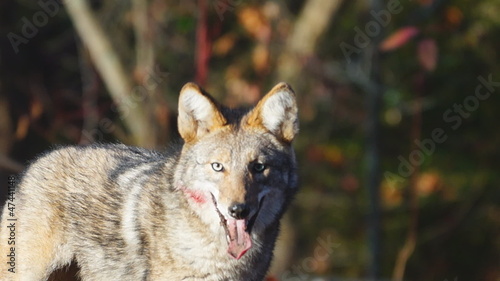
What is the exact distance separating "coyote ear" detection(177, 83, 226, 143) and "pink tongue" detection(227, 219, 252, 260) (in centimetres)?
60

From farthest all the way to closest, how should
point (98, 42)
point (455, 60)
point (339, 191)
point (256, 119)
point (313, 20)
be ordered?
point (339, 191)
point (455, 60)
point (313, 20)
point (98, 42)
point (256, 119)

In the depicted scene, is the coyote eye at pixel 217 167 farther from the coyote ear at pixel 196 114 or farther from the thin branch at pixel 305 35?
the thin branch at pixel 305 35

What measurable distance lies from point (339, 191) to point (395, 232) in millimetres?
1493

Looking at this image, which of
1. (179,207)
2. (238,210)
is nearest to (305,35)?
(179,207)

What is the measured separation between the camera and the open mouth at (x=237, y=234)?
503cm

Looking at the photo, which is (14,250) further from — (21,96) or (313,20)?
(313,20)

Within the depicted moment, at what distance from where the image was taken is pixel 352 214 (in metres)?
17.2

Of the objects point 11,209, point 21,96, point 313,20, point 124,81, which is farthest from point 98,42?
point 11,209


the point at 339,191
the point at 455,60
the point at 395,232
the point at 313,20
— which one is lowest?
the point at 395,232

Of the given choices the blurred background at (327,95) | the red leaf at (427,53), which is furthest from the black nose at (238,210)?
the red leaf at (427,53)

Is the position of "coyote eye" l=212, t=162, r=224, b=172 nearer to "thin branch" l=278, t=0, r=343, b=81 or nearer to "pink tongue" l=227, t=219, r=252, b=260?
"pink tongue" l=227, t=219, r=252, b=260

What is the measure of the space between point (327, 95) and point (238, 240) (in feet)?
27.0

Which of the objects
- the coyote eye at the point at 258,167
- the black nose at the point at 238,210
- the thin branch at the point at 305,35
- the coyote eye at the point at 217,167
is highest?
the thin branch at the point at 305,35

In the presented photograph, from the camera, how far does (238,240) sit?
5.11 metres
